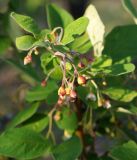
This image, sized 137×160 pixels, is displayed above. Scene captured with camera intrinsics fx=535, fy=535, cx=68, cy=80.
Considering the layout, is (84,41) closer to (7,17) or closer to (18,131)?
(18,131)

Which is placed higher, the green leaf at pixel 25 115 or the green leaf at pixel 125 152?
the green leaf at pixel 25 115

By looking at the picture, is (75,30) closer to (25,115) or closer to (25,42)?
(25,42)

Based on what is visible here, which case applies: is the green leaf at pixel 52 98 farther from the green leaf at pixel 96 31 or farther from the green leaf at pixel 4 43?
the green leaf at pixel 4 43

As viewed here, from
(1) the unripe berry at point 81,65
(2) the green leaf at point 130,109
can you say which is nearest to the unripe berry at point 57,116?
(2) the green leaf at point 130,109

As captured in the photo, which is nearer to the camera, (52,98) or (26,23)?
(26,23)

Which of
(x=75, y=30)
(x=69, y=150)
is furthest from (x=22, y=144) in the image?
(x=75, y=30)

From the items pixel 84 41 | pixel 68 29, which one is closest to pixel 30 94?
pixel 84 41
